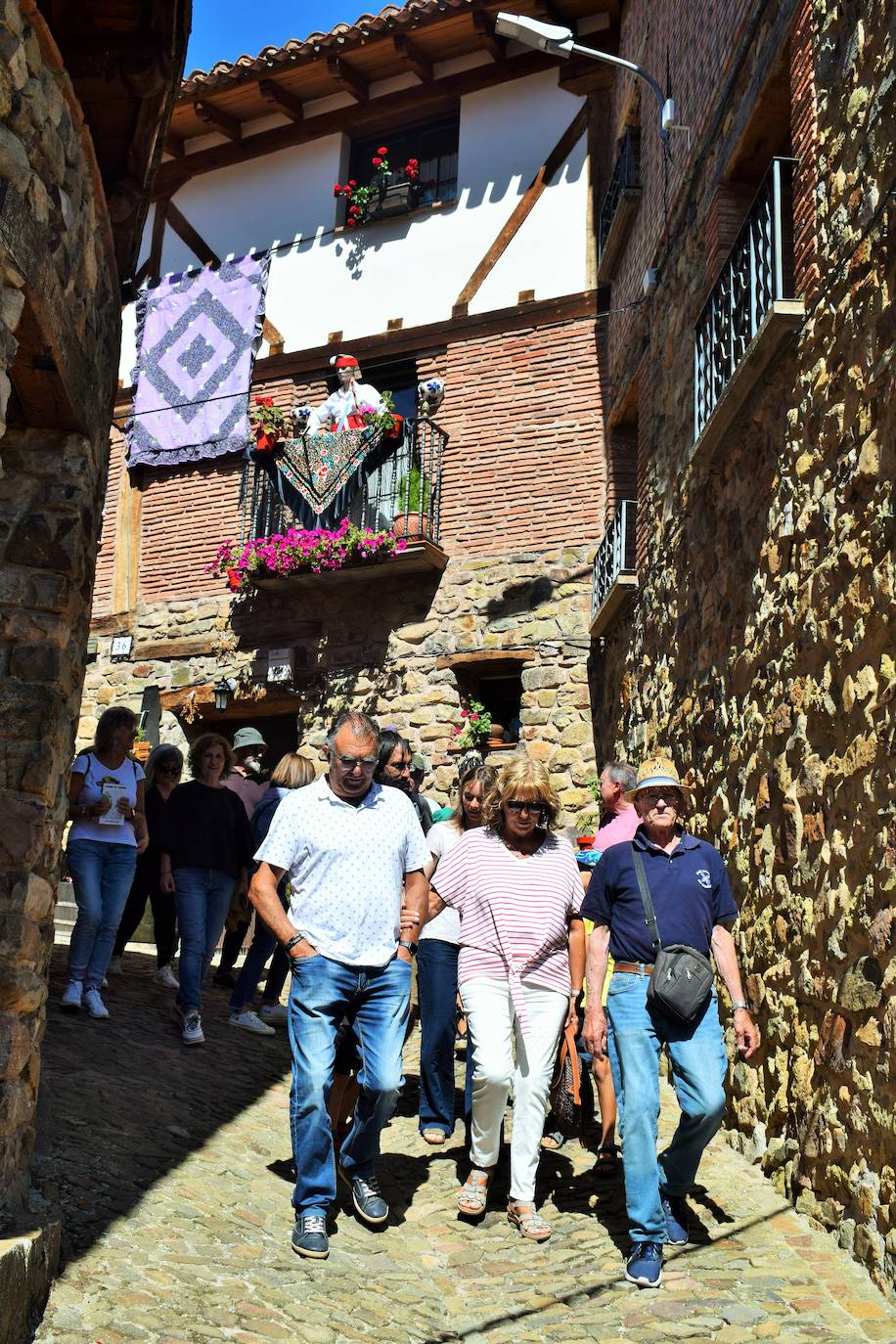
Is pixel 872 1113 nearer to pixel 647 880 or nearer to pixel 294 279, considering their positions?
pixel 647 880

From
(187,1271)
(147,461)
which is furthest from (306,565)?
(187,1271)

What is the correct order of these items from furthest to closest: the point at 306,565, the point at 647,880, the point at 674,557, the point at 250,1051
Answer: the point at 306,565 < the point at 674,557 < the point at 250,1051 < the point at 647,880

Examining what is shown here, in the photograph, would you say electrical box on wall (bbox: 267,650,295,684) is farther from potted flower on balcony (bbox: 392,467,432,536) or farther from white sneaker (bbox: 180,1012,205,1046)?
white sneaker (bbox: 180,1012,205,1046)

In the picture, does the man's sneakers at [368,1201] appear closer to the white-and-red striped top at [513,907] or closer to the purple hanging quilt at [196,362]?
the white-and-red striped top at [513,907]

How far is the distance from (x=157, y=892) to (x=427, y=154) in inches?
350

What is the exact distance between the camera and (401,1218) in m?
4.55

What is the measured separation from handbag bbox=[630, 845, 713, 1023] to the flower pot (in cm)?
967

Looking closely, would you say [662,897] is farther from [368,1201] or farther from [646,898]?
[368,1201]

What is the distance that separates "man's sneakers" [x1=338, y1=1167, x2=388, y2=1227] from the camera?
4344 millimetres

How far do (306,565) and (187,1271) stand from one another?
9.01m

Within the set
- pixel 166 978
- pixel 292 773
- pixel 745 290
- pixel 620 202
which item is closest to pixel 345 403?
pixel 620 202

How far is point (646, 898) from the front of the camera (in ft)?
14.0

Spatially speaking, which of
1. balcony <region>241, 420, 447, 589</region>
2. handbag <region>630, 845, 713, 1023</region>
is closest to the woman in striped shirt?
handbag <region>630, 845, 713, 1023</region>

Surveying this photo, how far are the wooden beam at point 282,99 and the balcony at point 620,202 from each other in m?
4.08
